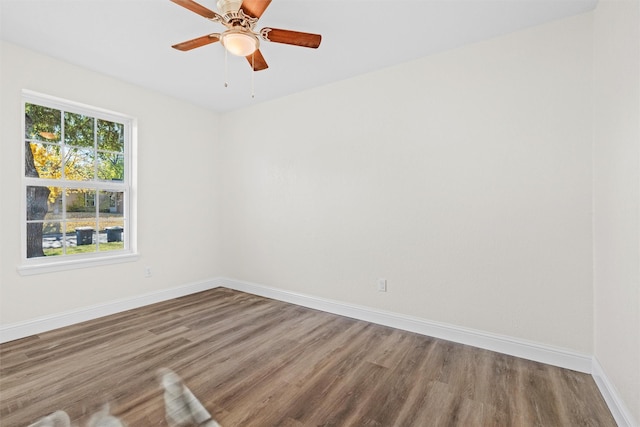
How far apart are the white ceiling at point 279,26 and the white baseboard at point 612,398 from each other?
2.53 metres

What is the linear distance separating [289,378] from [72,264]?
2598mm

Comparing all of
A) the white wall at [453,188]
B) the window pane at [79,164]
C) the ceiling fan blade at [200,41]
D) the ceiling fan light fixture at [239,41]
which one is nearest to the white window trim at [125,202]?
the window pane at [79,164]

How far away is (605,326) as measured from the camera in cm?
194

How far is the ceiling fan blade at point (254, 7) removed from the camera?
1727 mm

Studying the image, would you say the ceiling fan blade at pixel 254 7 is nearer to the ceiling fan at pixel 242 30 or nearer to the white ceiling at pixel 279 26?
the ceiling fan at pixel 242 30

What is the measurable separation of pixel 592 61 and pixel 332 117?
2.24 metres

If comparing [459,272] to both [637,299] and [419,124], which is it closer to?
[637,299]

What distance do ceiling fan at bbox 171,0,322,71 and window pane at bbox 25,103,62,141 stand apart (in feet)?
6.17

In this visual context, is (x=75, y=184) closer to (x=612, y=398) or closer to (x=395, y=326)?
(x=395, y=326)

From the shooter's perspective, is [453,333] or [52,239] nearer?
[453,333]

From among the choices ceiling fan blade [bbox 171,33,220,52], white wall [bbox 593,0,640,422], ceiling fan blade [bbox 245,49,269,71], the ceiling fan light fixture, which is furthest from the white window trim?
white wall [bbox 593,0,640,422]

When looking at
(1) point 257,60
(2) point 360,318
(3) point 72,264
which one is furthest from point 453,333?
(3) point 72,264

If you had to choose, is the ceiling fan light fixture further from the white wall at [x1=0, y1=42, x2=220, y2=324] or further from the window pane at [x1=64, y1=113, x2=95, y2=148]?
the window pane at [x1=64, y1=113, x2=95, y2=148]

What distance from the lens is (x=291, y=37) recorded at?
6.62 ft
